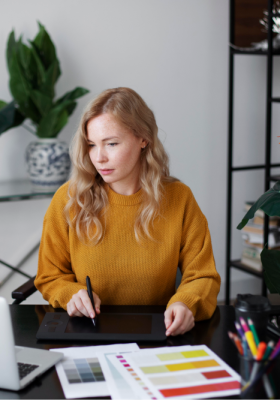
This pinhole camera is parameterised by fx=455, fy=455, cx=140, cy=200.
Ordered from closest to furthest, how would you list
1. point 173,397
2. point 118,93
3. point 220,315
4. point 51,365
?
1. point 173,397
2. point 51,365
3. point 220,315
4. point 118,93

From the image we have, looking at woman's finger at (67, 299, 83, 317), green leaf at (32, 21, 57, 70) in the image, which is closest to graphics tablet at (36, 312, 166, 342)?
woman's finger at (67, 299, 83, 317)

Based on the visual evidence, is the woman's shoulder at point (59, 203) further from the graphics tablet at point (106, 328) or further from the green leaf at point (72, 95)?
the green leaf at point (72, 95)

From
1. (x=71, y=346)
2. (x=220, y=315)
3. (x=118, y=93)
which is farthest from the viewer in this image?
(x=118, y=93)

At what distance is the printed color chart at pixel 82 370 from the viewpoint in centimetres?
93

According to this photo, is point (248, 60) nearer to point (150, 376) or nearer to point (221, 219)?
point (221, 219)

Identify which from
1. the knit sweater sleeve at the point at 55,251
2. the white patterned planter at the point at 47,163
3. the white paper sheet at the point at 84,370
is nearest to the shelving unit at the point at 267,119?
the white patterned planter at the point at 47,163

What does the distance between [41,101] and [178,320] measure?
149cm

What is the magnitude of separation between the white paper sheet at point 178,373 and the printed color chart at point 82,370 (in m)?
0.04

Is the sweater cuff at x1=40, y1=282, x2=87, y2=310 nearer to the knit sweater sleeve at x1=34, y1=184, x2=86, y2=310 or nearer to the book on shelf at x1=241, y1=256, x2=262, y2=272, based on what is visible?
the knit sweater sleeve at x1=34, y1=184, x2=86, y2=310

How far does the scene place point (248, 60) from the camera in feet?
10.3

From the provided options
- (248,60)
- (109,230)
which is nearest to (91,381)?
(109,230)

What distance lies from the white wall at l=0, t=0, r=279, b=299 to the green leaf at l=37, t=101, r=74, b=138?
0.30 metres

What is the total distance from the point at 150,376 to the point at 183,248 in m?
0.64

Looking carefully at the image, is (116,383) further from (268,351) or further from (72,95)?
(72,95)
